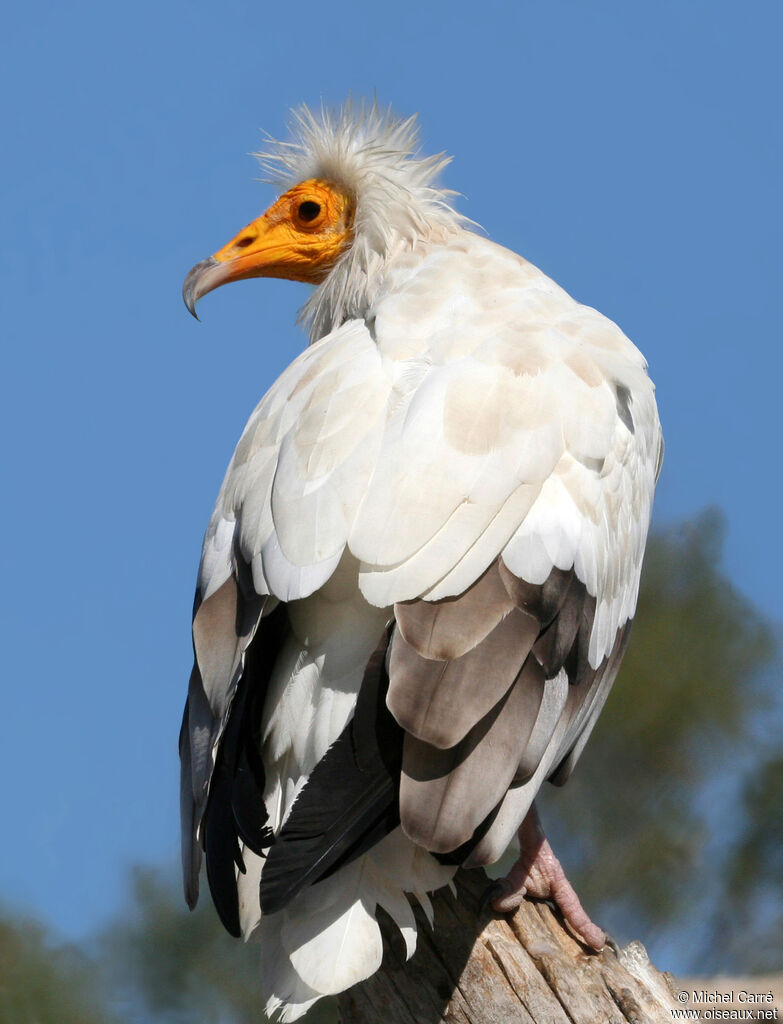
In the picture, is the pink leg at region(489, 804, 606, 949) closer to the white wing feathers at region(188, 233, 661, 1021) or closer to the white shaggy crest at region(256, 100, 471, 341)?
the white wing feathers at region(188, 233, 661, 1021)

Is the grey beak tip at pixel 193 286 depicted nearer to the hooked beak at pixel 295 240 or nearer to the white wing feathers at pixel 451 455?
the hooked beak at pixel 295 240

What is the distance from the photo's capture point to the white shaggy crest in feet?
15.7

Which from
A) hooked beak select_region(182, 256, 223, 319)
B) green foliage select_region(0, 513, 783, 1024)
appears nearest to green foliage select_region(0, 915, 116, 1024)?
green foliage select_region(0, 513, 783, 1024)

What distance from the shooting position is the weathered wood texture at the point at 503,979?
132 inches

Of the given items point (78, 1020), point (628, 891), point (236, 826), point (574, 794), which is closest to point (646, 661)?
point (574, 794)

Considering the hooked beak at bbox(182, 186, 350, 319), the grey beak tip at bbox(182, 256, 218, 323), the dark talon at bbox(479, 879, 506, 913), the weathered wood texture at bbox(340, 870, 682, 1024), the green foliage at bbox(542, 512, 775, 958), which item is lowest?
the weathered wood texture at bbox(340, 870, 682, 1024)

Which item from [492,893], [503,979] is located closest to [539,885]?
[492,893]

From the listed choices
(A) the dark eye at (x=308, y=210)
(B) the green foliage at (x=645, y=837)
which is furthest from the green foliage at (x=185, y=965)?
(A) the dark eye at (x=308, y=210)

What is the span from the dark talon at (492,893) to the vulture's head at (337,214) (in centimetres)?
217

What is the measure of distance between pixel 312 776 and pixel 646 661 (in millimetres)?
11220

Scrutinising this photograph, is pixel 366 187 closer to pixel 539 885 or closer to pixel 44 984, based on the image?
pixel 539 885

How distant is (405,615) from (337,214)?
A: 8.73 ft

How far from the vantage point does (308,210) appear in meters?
5.24

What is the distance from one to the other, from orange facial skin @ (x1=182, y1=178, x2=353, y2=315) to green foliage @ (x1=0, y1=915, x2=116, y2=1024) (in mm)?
6798
